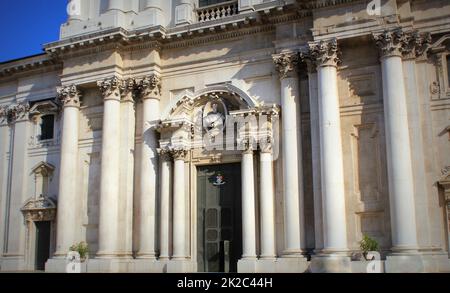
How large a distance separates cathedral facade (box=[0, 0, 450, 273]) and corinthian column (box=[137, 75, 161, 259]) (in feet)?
0.20

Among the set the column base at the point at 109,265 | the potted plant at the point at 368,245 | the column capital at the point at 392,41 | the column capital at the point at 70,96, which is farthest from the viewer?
the column capital at the point at 70,96

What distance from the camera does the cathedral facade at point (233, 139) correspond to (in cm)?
1903

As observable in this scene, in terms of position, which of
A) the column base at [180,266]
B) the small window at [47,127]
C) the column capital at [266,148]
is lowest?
the column base at [180,266]

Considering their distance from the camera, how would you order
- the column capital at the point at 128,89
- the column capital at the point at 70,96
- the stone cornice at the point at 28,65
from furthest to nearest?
the stone cornice at the point at 28,65 < the column capital at the point at 70,96 < the column capital at the point at 128,89

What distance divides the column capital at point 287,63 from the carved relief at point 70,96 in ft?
31.4

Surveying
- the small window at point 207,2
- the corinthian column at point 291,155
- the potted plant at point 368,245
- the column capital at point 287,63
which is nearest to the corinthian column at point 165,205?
the corinthian column at point 291,155

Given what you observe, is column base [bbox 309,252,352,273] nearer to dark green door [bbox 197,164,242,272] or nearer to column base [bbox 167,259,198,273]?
dark green door [bbox 197,164,242,272]

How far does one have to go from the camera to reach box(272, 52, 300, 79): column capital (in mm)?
21094

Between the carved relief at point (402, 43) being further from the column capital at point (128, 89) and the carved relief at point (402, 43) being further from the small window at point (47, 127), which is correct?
the small window at point (47, 127)

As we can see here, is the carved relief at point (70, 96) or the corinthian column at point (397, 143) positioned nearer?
the corinthian column at point (397, 143)

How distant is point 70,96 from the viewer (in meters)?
25.1

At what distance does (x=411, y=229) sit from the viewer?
59.1ft

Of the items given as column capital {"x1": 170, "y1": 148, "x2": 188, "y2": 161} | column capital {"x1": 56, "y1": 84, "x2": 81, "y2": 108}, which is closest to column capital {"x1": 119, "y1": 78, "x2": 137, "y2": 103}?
column capital {"x1": 56, "y1": 84, "x2": 81, "y2": 108}

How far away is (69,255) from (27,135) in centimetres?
779
